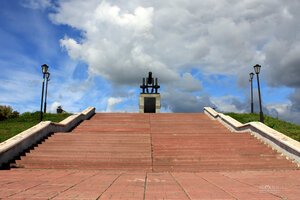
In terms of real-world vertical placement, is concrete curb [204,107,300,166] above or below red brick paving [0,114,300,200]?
above

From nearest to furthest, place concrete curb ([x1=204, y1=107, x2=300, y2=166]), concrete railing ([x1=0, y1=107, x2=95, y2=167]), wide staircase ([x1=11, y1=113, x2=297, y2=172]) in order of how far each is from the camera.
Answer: wide staircase ([x1=11, y1=113, x2=297, y2=172]), concrete railing ([x1=0, y1=107, x2=95, y2=167]), concrete curb ([x1=204, y1=107, x2=300, y2=166])

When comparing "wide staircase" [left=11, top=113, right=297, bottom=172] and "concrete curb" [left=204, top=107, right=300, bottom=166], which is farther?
"concrete curb" [left=204, top=107, right=300, bottom=166]

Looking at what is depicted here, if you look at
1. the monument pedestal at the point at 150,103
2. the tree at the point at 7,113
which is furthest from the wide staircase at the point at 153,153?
the monument pedestal at the point at 150,103

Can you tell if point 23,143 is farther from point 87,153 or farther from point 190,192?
point 190,192

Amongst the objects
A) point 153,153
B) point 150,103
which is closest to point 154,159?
point 153,153

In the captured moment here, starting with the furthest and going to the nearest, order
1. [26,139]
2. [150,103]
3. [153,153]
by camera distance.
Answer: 1. [150,103]
2. [26,139]
3. [153,153]

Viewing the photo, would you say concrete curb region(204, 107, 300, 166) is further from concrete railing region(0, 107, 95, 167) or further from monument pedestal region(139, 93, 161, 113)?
monument pedestal region(139, 93, 161, 113)

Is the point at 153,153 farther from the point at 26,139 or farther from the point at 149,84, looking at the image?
the point at 149,84

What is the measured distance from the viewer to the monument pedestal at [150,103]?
2194cm

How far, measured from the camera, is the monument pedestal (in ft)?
72.0

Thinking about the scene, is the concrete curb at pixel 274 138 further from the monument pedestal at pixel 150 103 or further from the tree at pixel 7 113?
the tree at pixel 7 113

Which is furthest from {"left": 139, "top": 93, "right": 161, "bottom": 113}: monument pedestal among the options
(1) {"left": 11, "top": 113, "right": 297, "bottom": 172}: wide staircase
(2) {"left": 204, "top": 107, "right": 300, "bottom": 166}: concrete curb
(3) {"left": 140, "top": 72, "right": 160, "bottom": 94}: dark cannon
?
(1) {"left": 11, "top": 113, "right": 297, "bottom": 172}: wide staircase

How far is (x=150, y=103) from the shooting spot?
72.5ft

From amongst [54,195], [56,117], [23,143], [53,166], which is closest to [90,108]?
[56,117]
